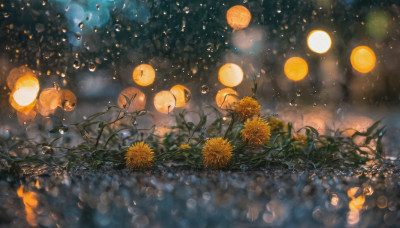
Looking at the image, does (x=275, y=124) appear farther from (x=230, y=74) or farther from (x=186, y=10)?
(x=186, y=10)

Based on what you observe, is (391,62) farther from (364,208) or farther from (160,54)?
(364,208)

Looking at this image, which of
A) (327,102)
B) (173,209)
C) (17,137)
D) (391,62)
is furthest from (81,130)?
(391,62)

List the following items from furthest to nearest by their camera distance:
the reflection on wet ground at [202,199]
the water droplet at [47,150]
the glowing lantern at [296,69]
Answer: the glowing lantern at [296,69], the water droplet at [47,150], the reflection on wet ground at [202,199]

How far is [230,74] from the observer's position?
85 centimetres

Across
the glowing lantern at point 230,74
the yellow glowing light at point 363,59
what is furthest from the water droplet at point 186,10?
the yellow glowing light at point 363,59

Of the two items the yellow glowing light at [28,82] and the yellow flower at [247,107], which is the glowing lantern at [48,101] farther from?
the yellow flower at [247,107]

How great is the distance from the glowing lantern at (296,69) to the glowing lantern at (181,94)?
276 millimetres

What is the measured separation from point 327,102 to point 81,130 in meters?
0.63

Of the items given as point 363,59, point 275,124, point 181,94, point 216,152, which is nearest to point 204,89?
point 181,94

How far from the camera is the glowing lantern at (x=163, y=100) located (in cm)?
78

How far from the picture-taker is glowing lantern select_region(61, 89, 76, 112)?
0.75 m

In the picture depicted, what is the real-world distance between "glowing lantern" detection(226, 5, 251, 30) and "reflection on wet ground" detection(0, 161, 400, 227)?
39 cm

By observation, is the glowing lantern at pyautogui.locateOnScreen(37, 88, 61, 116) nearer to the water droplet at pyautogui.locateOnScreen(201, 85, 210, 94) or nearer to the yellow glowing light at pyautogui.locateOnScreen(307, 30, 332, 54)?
the water droplet at pyautogui.locateOnScreen(201, 85, 210, 94)

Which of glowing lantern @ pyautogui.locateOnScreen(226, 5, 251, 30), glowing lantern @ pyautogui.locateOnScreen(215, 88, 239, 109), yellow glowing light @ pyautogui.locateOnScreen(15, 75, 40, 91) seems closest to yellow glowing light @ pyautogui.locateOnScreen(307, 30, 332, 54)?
glowing lantern @ pyautogui.locateOnScreen(226, 5, 251, 30)
